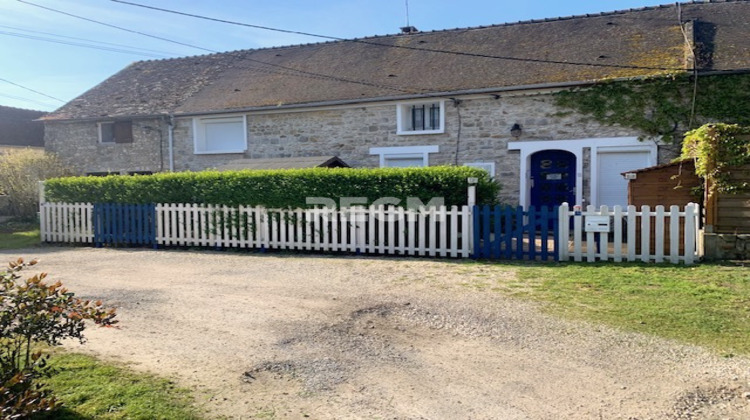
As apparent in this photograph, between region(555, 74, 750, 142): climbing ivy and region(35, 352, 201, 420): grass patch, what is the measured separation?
12561mm

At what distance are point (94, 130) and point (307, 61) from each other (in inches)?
319

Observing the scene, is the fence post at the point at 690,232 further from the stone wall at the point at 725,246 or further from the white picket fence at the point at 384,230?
the stone wall at the point at 725,246

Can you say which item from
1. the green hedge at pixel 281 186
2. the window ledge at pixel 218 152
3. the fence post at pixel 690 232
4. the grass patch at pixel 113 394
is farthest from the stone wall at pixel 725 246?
the window ledge at pixel 218 152

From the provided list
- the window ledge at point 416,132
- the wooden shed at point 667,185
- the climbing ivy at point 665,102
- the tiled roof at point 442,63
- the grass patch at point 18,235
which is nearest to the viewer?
the wooden shed at point 667,185

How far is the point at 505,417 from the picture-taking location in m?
3.45

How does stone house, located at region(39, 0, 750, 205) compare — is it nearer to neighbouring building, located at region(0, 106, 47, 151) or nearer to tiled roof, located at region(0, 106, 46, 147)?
neighbouring building, located at region(0, 106, 47, 151)

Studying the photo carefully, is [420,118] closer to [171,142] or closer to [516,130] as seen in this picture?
[516,130]

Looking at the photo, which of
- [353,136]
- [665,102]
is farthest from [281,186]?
[665,102]

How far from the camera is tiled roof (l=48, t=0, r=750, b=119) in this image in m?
14.1

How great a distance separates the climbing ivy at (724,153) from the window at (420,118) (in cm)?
734

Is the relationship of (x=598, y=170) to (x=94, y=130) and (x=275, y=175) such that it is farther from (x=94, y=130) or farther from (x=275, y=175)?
(x=94, y=130)

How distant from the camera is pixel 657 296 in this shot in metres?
6.58

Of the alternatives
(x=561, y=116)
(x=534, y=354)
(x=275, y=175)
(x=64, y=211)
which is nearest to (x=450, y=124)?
(x=561, y=116)

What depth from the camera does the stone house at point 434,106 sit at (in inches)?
544
